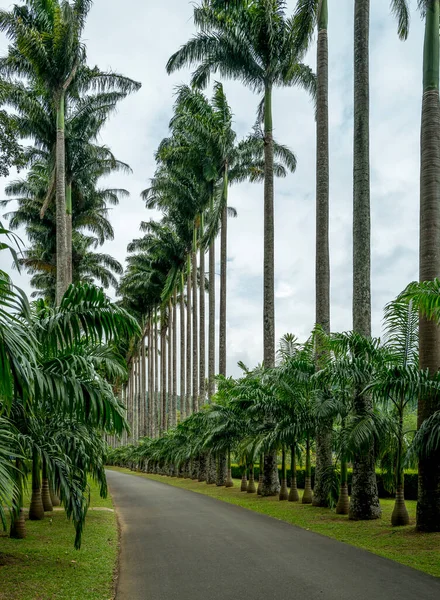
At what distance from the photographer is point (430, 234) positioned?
12664 mm

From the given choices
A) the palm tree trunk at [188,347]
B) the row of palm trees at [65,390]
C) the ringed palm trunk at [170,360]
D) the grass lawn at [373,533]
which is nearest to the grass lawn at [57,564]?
the row of palm trees at [65,390]

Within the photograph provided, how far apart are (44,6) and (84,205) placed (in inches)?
573

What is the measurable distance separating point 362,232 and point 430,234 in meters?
2.85

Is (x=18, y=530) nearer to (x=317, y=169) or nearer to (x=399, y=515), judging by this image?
(x=399, y=515)

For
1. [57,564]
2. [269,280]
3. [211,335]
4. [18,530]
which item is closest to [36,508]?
[18,530]

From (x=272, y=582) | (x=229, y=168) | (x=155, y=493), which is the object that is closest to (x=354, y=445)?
(x=272, y=582)

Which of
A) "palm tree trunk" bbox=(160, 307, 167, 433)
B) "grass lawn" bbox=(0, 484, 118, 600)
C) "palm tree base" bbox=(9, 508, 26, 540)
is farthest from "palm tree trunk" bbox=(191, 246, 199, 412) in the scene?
"palm tree base" bbox=(9, 508, 26, 540)

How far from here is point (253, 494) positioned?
23.1 meters

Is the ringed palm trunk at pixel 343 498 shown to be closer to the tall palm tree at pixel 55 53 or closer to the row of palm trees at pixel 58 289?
the row of palm trees at pixel 58 289

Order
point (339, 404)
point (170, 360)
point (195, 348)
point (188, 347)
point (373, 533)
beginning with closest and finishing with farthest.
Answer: point (373, 533) < point (339, 404) < point (195, 348) < point (188, 347) < point (170, 360)

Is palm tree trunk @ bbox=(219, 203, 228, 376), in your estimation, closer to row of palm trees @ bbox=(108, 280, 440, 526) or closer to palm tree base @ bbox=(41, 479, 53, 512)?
row of palm trees @ bbox=(108, 280, 440, 526)

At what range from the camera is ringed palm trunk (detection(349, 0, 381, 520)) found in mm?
13977

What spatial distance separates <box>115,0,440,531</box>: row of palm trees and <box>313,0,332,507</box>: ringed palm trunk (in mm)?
30

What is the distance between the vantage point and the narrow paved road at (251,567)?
7371 millimetres
